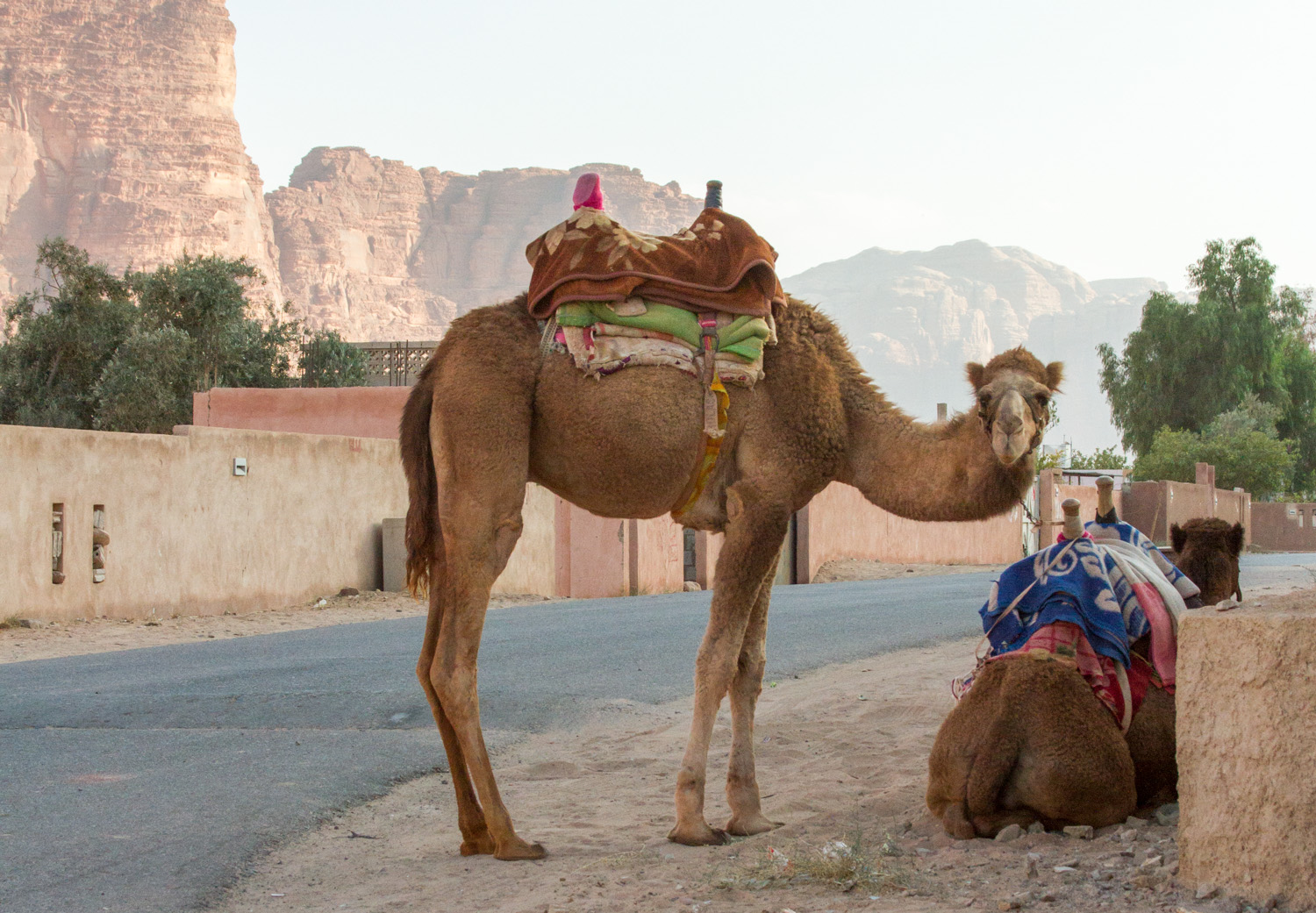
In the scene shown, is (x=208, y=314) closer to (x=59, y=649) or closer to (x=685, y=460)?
(x=59, y=649)

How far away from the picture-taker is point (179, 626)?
16.0m

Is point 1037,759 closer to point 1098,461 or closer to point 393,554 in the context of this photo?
point 393,554

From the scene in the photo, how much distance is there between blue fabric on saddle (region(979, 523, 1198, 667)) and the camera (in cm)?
494

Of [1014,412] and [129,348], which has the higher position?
[129,348]

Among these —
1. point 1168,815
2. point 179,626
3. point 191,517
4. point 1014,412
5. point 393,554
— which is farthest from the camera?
point 393,554

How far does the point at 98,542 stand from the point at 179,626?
5.09 feet

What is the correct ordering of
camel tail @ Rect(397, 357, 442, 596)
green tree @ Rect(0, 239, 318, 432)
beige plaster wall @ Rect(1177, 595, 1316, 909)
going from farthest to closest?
green tree @ Rect(0, 239, 318, 432), camel tail @ Rect(397, 357, 442, 596), beige plaster wall @ Rect(1177, 595, 1316, 909)

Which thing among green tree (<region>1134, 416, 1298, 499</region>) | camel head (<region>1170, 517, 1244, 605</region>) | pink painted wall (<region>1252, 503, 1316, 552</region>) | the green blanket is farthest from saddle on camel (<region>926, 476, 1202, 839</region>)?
green tree (<region>1134, 416, 1298, 499</region>)

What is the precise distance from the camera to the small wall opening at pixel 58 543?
15.5m

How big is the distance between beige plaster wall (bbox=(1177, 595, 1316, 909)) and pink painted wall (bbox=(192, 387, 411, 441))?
22960 mm

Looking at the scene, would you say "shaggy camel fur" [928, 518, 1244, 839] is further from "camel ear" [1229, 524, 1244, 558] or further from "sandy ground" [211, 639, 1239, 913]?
"camel ear" [1229, 524, 1244, 558]

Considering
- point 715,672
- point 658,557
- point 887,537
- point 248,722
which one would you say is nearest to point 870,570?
point 887,537

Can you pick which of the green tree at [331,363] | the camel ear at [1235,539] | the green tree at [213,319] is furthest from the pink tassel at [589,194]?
the green tree at [331,363]

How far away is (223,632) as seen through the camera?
15508 millimetres
